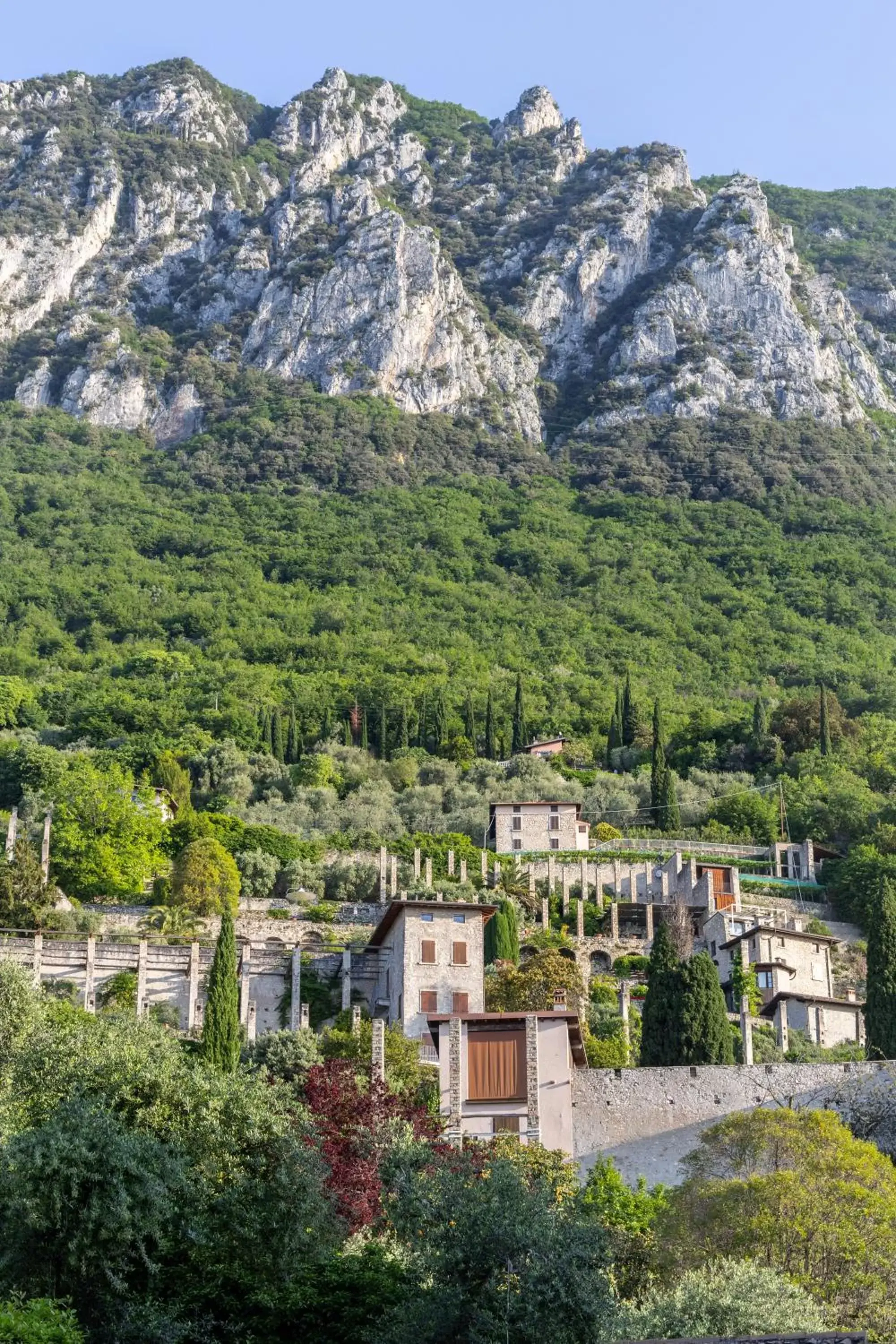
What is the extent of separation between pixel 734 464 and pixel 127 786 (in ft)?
353

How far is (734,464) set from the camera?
177375mm

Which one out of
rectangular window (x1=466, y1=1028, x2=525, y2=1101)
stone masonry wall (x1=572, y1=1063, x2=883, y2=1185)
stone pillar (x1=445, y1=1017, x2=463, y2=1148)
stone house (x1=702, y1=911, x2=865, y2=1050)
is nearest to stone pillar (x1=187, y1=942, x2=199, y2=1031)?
stone pillar (x1=445, y1=1017, x2=463, y2=1148)

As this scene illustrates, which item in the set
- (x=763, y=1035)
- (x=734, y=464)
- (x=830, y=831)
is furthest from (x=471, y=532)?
(x=763, y=1035)

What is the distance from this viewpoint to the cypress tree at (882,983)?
5191 centimetres

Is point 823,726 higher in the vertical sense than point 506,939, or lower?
higher

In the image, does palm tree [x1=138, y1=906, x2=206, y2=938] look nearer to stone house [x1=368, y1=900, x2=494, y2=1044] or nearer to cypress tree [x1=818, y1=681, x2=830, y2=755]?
stone house [x1=368, y1=900, x2=494, y2=1044]

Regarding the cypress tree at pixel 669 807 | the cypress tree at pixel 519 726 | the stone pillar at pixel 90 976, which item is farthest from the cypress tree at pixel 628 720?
the stone pillar at pixel 90 976

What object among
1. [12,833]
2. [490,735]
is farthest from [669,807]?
[12,833]

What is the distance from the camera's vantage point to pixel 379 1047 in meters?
49.4

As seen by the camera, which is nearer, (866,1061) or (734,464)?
(866,1061)

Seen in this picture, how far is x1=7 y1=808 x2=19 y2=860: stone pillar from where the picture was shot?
72.3 meters

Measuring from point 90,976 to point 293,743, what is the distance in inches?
1850

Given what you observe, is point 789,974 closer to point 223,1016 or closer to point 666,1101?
point 666,1101

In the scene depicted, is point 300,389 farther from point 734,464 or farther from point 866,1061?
point 866,1061
